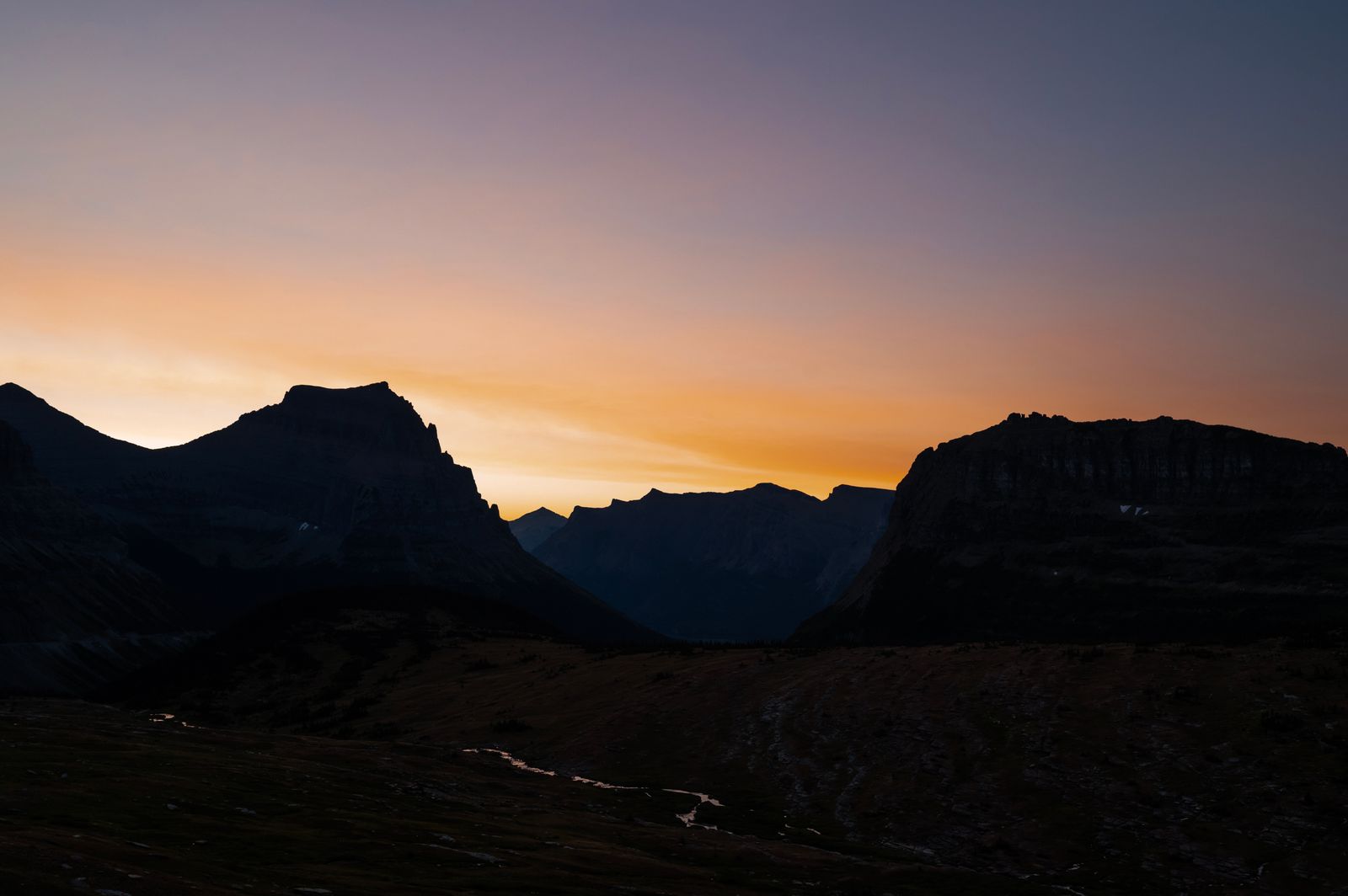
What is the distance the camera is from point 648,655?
97.1 meters

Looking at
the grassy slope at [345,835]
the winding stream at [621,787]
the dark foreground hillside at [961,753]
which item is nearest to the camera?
the grassy slope at [345,835]

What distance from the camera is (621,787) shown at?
5888 centimetres

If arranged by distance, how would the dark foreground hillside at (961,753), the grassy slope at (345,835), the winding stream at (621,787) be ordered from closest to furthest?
the grassy slope at (345,835) → the dark foreground hillside at (961,753) → the winding stream at (621,787)

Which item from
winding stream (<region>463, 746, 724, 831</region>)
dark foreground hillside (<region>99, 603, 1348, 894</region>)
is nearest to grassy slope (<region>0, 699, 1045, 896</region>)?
dark foreground hillside (<region>99, 603, 1348, 894</region>)

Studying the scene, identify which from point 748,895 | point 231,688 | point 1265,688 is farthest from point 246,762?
point 231,688

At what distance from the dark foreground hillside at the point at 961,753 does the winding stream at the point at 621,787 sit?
907 millimetres

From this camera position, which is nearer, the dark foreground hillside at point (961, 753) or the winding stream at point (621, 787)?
the dark foreground hillside at point (961, 753)

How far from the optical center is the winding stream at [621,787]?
5124cm

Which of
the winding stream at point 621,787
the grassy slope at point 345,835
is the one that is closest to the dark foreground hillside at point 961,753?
the grassy slope at point 345,835

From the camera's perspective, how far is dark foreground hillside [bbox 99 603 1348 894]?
44062 mm

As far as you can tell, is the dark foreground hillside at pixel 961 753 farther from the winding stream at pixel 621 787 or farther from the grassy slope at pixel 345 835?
the winding stream at pixel 621 787

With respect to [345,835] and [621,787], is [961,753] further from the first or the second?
[345,835]

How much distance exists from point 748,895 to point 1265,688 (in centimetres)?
3924

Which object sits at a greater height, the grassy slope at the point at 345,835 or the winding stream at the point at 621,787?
the grassy slope at the point at 345,835
